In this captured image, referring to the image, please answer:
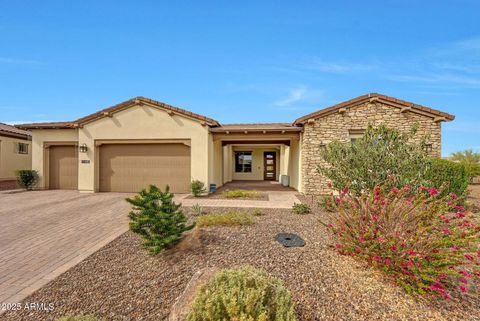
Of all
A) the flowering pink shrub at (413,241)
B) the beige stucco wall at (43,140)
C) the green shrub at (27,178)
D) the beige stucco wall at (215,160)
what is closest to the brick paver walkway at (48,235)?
the beige stucco wall at (215,160)

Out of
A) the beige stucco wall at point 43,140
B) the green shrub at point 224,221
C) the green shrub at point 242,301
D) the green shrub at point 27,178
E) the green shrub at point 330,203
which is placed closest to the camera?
the green shrub at point 242,301

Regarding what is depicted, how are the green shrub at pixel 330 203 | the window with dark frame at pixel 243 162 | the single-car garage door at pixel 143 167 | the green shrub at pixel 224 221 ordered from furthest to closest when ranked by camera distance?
the window with dark frame at pixel 243 162 < the single-car garage door at pixel 143 167 < the green shrub at pixel 224 221 < the green shrub at pixel 330 203

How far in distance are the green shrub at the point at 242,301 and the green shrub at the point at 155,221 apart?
71.5 inches

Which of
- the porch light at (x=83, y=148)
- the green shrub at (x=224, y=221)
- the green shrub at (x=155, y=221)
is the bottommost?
the green shrub at (x=224, y=221)

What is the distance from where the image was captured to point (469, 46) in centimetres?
980

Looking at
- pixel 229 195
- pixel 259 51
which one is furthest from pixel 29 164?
pixel 259 51

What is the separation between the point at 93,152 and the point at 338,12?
13.6 metres

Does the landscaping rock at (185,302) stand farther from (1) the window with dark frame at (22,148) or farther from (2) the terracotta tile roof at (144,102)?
(1) the window with dark frame at (22,148)

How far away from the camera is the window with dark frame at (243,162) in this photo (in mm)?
18891

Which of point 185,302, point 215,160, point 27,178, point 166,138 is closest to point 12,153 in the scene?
point 27,178

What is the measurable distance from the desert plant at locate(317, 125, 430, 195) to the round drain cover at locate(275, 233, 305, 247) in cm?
249

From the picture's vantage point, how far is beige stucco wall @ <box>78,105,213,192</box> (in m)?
10.8

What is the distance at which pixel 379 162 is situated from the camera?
5875 mm

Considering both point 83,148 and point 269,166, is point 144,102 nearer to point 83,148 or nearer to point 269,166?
point 83,148
